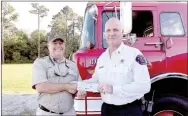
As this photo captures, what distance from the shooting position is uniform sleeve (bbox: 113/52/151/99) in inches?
99.5

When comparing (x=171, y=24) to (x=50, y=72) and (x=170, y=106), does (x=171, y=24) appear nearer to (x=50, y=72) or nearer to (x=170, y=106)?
(x=170, y=106)

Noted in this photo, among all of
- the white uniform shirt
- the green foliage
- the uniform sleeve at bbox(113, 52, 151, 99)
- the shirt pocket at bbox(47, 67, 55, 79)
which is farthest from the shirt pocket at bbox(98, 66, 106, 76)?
the green foliage

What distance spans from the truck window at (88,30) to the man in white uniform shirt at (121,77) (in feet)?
5.19

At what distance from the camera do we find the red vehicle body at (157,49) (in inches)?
162

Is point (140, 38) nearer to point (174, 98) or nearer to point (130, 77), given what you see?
point (174, 98)

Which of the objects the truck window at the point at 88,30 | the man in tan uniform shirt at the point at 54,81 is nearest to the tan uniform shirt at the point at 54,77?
the man in tan uniform shirt at the point at 54,81

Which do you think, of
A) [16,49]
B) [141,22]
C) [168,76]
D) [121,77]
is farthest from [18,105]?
[16,49]

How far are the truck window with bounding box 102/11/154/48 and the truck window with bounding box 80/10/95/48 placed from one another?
6.2 inches

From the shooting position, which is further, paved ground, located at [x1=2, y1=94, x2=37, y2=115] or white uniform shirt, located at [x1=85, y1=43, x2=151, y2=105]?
paved ground, located at [x1=2, y1=94, x2=37, y2=115]

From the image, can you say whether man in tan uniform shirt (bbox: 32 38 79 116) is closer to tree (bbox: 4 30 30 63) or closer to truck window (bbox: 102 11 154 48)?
truck window (bbox: 102 11 154 48)

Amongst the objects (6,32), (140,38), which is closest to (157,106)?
(140,38)

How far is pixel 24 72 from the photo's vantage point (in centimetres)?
1784

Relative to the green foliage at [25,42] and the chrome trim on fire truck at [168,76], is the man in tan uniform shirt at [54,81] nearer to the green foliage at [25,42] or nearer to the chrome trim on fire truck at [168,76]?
the chrome trim on fire truck at [168,76]

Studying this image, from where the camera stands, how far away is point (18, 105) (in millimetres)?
7598
